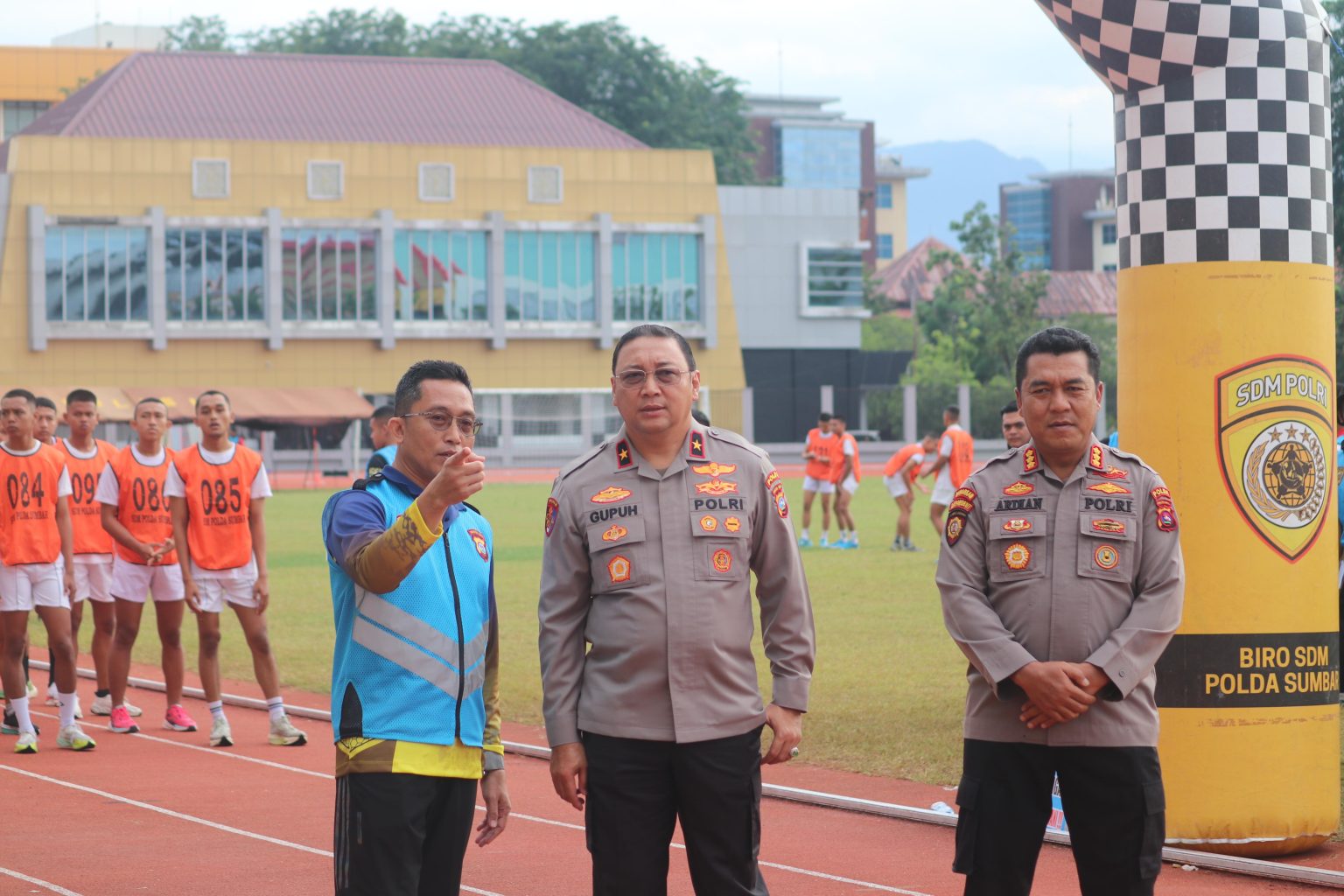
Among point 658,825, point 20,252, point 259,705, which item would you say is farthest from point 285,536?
point 20,252

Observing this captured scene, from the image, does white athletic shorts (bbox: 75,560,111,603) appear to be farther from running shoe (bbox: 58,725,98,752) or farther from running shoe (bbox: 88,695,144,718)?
A: running shoe (bbox: 58,725,98,752)

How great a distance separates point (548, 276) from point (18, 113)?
49.3 m

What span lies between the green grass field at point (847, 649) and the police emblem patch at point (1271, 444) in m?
2.62

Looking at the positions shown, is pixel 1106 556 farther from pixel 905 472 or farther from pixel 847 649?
pixel 905 472

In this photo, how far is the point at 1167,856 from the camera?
7613mm

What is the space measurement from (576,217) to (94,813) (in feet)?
204

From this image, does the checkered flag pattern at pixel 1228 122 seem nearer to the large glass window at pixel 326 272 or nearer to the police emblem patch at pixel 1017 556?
the police emblem patch at pixel 1017 556

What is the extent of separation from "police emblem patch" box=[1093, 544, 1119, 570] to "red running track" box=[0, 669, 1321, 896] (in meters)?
2.53

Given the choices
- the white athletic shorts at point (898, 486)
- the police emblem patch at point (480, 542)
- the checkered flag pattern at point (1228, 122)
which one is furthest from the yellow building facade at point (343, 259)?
the police emblem patch at point (480, 542)

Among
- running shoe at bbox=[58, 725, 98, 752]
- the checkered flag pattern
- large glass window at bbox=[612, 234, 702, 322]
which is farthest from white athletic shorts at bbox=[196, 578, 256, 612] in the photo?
large glass window at bbox=[612, 234, 702, 322]

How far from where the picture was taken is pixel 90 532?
12312 millimetres

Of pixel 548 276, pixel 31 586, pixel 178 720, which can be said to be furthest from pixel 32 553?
pixel 548 276

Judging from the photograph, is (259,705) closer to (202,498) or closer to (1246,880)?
(202,498)

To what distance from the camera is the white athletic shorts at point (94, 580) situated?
1210 centimetres
